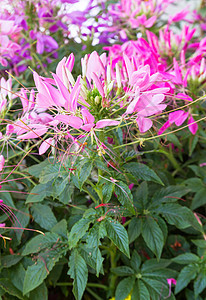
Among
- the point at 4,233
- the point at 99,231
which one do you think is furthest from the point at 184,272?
the point at 4,233

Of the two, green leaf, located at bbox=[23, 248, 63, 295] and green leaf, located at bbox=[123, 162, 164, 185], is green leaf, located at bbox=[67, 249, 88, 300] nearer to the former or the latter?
green leaf, located at bbox=[23, 248, 63, 295]

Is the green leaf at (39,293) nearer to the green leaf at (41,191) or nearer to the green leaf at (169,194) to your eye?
the green leaf at (41,191)

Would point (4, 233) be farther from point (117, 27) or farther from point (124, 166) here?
point (117, 27)

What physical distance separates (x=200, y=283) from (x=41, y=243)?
33cm

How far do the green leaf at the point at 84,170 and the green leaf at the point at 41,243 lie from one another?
0.61 ft

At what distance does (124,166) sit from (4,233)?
29 centimetres

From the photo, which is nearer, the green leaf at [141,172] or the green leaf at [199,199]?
the green leaf at [141,172]

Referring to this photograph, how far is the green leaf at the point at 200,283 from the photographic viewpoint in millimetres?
602

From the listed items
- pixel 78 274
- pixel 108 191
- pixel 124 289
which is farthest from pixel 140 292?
pixel 108 191

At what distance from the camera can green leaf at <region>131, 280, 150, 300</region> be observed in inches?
22.9

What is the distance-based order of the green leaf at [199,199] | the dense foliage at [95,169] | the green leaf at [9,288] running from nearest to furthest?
the dense foliage at [95,169] → the green leaf at [9,288] → the green leaf at [199,199]

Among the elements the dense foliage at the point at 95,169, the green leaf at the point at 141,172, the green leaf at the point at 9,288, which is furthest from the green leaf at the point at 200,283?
the green leaf at the point at 9,288

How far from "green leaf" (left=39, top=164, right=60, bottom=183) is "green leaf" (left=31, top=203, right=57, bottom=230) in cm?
14

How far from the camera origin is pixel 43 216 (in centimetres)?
63
